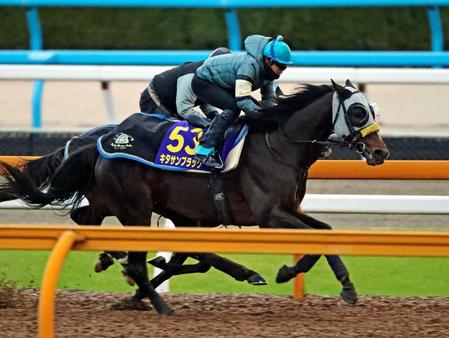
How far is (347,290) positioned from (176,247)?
6.07 ft

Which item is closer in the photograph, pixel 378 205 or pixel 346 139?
pixel 346 139

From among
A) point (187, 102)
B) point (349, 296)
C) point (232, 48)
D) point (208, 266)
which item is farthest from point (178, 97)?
point (232, 48)

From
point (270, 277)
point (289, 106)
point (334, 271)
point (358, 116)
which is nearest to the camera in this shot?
point (334, 271)

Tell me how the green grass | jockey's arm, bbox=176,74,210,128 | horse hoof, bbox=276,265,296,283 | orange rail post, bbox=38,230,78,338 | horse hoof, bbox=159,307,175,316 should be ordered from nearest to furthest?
orange rail post, bbox=38,230,78,338, horse hoof, bbox=159,307,175,316, horse hoof, bbox=276,265,296,283, jockey's arm, bbox=176,74,210,128, the green grass

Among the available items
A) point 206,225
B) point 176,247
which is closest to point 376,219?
point 206,225

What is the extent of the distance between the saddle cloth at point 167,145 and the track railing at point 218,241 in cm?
202

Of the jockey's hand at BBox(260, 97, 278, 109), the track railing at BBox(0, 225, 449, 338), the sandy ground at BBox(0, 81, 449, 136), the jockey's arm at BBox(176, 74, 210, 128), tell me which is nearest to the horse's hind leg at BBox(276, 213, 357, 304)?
the jockey's hand at BBox(260, 97, 278, 109)

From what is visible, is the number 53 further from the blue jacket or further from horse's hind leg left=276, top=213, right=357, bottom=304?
horse's hind leg left=276, top=213, right=357, bottom=304

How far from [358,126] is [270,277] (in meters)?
1.61

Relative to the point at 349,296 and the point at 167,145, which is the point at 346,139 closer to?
the point at 349,296

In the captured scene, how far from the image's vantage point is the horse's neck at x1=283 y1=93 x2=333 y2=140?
269 inches

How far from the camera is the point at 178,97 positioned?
7219 mm

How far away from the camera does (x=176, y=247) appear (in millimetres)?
4871

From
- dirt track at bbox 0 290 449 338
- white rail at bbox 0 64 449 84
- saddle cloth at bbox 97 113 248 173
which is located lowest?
dirt track at bbox 0 290 449 338
